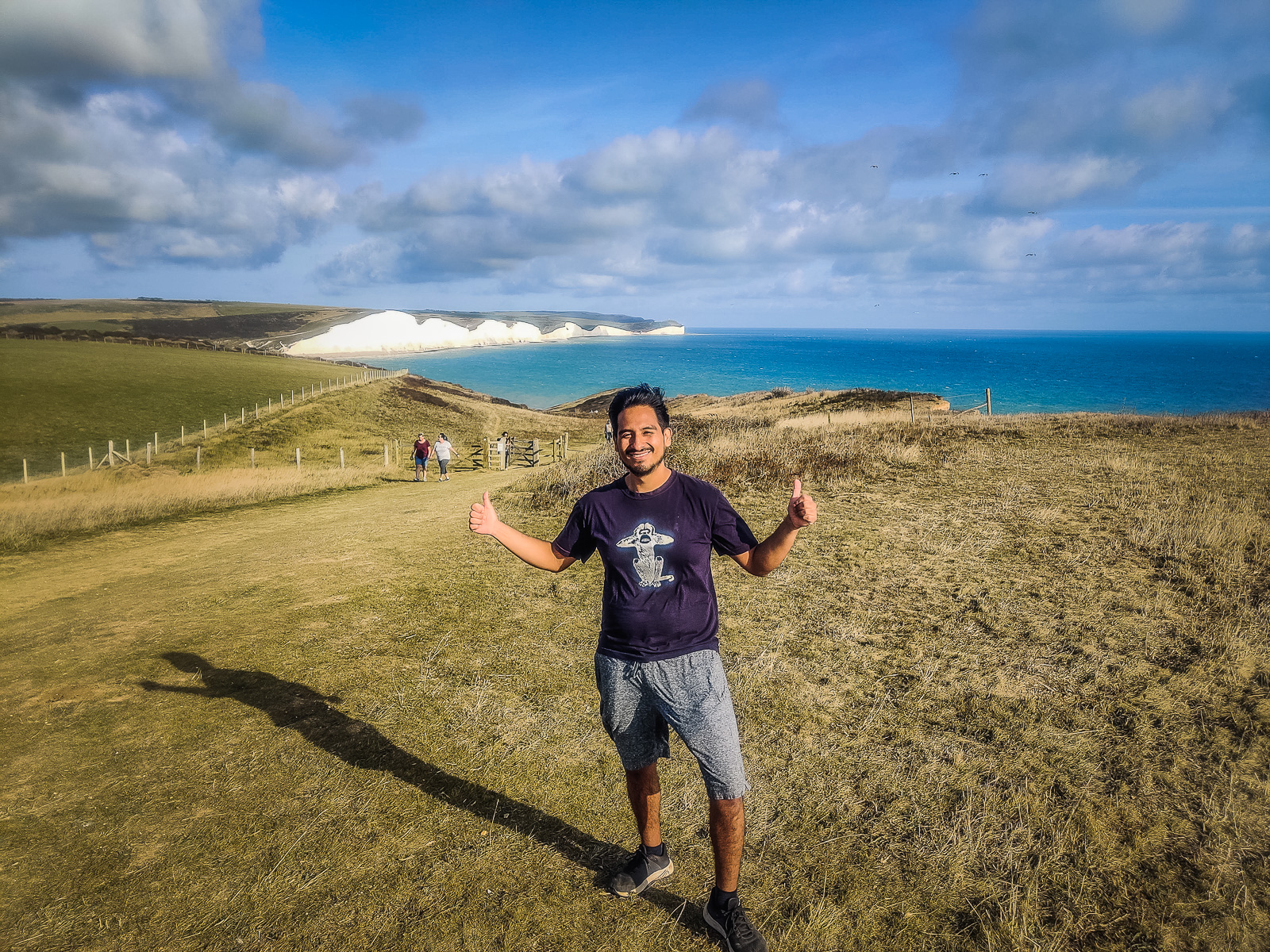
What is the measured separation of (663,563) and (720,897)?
179 cm

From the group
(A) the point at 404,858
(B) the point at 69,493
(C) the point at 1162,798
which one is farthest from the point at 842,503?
(B) the point at 69,493

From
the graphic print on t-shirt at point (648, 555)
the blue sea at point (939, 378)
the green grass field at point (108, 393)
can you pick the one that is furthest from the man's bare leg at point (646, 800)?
the blue sea at point (939, 378)

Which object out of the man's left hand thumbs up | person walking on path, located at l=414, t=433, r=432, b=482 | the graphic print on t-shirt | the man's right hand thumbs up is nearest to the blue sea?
person walking on path, located at l=414, t=433, r=432, b=482

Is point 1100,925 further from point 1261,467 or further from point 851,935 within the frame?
point 1261,467

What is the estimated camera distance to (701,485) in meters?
3.23

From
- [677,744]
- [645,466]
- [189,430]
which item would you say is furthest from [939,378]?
[645,466]

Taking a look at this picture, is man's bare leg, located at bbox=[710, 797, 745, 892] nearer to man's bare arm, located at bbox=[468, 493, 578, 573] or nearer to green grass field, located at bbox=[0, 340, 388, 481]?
man's bare arm, located at bbox=[468, 493, 578, 573]

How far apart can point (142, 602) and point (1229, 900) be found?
11.9 m

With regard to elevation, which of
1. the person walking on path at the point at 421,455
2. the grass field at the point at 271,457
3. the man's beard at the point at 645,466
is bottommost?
the grass field at the point at 271,457

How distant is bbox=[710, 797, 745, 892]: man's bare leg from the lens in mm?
3018

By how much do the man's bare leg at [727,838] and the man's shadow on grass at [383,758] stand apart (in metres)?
0.47

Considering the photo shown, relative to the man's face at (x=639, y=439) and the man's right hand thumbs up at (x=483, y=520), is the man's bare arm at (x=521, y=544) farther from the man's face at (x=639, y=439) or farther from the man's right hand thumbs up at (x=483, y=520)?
the man's face at (x=639, y=439)

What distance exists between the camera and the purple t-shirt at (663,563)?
305 centimetres

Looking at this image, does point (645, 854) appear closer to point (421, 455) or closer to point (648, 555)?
point (648, 555)
